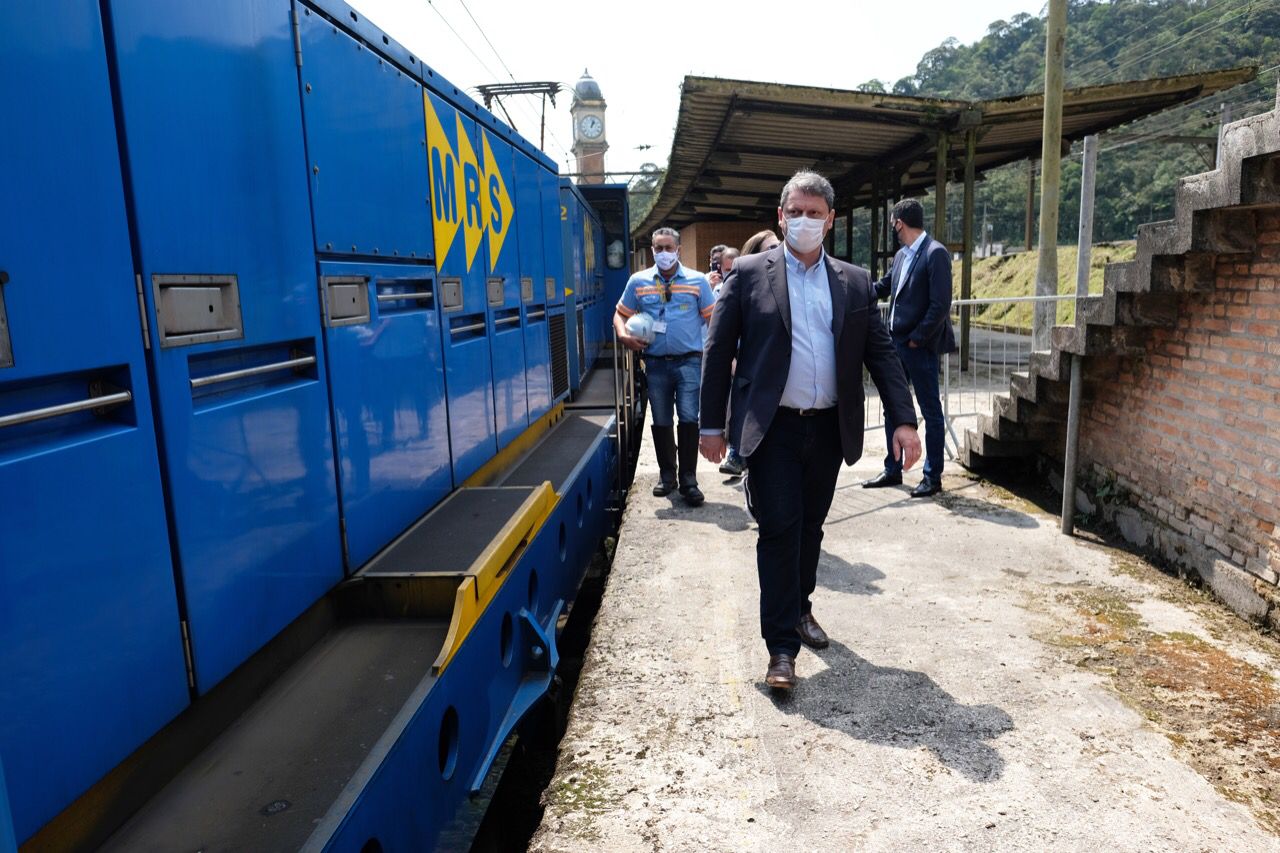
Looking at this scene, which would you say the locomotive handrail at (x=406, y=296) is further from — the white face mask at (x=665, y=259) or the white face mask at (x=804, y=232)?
the white face mask at (x=665, y=259)

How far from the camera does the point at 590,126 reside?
34.2 meters

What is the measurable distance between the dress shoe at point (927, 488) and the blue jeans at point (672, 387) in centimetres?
160

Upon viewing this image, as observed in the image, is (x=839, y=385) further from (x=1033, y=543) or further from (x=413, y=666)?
(x=1033, y=543)

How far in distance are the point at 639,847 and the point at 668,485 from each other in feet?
12.9

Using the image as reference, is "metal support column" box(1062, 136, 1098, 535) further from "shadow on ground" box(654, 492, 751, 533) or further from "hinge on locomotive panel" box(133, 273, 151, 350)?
"hinge on locomotive panel" box(133, 273, 151, 350)

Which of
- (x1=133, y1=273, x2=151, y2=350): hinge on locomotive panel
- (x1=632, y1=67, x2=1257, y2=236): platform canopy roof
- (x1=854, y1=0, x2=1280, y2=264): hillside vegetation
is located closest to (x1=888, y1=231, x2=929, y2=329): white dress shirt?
(x1=632, y1=67, x2=1257, y2=236): platform canopy roof

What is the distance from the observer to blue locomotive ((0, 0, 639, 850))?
1.63 metres

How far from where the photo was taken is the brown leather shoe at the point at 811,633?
12.0 feet

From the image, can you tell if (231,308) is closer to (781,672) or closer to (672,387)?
(781,672)

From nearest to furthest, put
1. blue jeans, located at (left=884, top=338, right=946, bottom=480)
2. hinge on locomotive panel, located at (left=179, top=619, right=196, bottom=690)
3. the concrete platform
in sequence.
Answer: hinge on locomotive panel, located at (left=179, top=619, right=196, bottom=690) → the concrete platform → blue jeans, located at (left=884, top=338, right=946, bottom=480)

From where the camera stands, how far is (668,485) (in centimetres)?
629

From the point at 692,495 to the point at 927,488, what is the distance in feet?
5.31

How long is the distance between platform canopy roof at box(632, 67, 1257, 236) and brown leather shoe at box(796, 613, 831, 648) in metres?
7.47

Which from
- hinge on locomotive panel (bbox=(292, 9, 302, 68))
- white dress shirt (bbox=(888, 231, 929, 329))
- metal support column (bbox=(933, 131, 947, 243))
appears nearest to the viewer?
hinge on locomotive panel (bbox=(292, 9, 302, 68))
